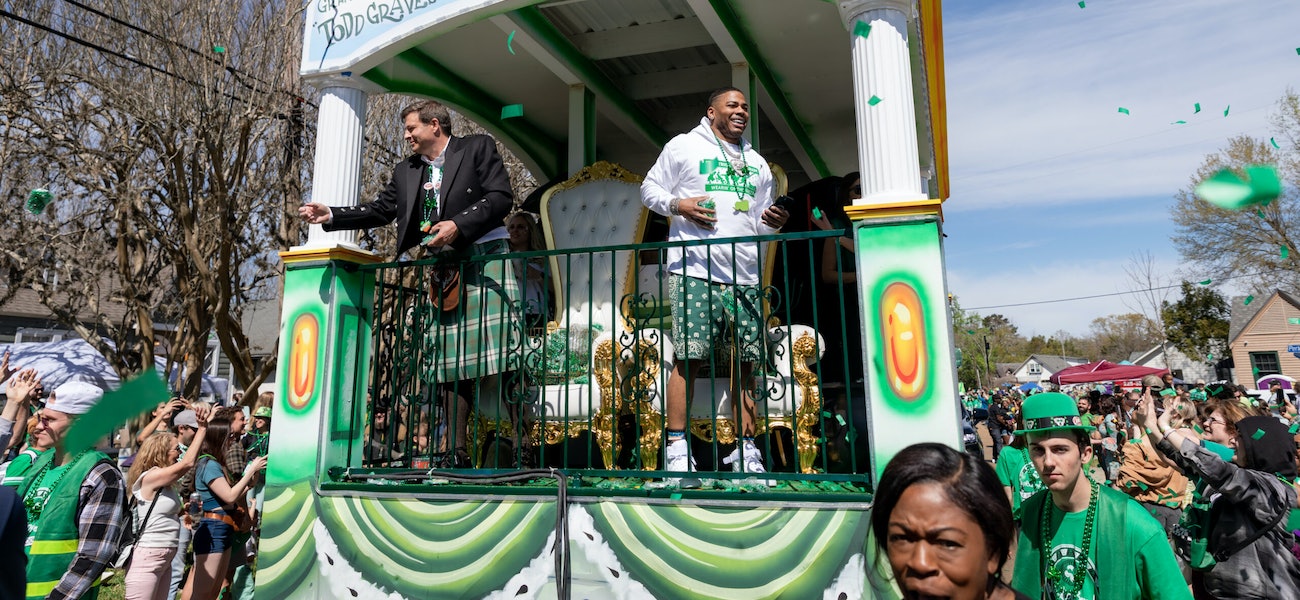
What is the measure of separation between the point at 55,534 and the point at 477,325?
7.29ft

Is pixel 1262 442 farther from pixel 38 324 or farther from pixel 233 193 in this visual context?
pixel 38 324

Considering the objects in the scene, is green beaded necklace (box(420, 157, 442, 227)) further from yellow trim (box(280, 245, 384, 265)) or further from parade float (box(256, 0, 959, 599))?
yellow trim (box(280, 245, 384, 265))

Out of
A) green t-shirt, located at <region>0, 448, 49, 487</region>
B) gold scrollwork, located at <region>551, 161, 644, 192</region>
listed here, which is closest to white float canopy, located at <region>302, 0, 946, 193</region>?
gold scrollwork, located at <region>551, 161, 644, 192</region>

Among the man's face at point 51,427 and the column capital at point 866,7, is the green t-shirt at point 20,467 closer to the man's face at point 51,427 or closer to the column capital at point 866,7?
the man's face at point 51,427

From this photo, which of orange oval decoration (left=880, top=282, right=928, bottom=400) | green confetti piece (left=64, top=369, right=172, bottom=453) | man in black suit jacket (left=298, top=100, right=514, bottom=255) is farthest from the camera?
man in black suit jacket (left=298, top=100, right=514, bottom=255)

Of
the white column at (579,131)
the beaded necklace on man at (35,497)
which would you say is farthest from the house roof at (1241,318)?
the beaded necklace on man at (35,497)

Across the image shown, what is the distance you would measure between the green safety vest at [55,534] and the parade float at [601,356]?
88cm

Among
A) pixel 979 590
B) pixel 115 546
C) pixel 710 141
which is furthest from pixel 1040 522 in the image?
pixel 115 546

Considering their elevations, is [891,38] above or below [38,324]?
below

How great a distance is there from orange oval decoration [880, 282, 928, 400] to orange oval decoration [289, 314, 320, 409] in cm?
314

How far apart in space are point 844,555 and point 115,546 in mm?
3582

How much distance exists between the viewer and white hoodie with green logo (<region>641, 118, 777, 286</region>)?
13.3 feet

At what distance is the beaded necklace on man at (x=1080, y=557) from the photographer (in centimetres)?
230

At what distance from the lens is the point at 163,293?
12789 millimetres
